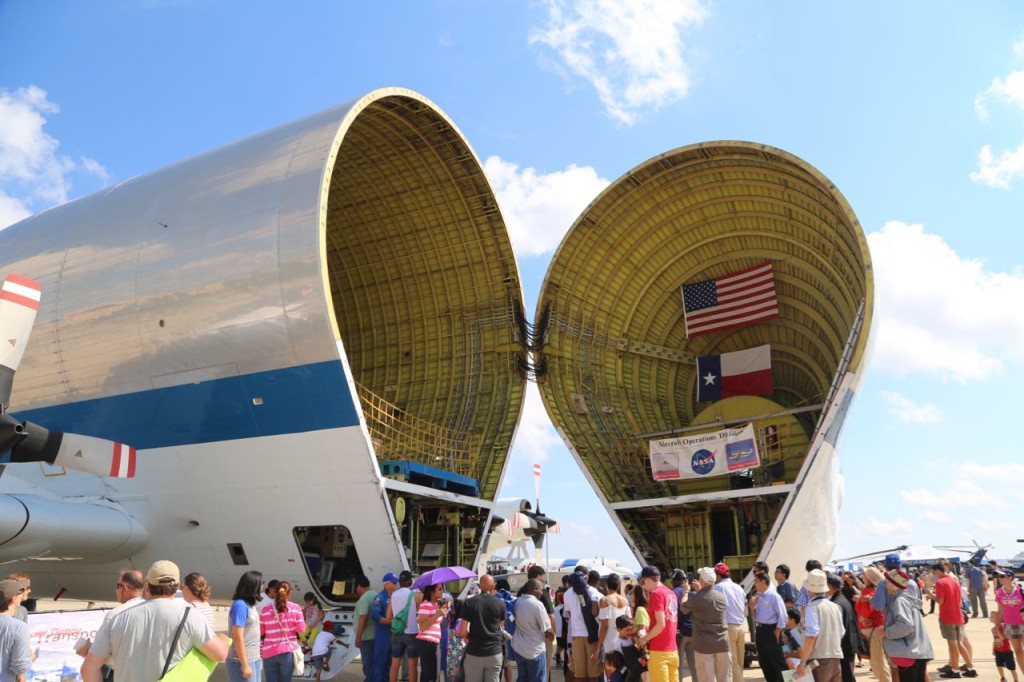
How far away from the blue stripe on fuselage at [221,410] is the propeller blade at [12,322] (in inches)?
143

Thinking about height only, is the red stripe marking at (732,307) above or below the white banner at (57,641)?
above

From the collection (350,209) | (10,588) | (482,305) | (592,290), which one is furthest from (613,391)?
(10,588)

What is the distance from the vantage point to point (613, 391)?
19.4 m

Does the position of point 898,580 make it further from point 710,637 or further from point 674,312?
point 674,312

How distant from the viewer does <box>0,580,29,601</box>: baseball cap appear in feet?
15.9

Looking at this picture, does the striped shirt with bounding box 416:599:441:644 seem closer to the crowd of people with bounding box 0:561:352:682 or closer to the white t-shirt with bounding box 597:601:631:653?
the crowd of people with bounding box 0:561:352:682

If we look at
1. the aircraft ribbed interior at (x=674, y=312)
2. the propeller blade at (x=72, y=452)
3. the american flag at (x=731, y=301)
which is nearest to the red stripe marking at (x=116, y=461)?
the propeller blade at (x=72, y=452)

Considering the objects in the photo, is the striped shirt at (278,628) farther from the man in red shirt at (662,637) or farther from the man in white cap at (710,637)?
the man in white cap at (710,637)

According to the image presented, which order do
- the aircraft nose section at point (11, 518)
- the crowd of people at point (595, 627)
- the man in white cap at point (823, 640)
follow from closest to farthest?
1. the crowd of people at point (595, 627)
2. the man in white cap at point (823, 640)
3. the aircraft nose section at point (11, 518)

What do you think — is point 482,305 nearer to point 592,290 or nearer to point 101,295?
point 592,290

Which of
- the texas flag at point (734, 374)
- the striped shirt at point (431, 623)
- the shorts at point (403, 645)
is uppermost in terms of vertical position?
the texas flag at point (734, 374)

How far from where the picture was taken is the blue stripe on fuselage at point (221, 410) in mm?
12125

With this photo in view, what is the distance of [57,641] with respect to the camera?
25.5ft

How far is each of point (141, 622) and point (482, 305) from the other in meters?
14.3
